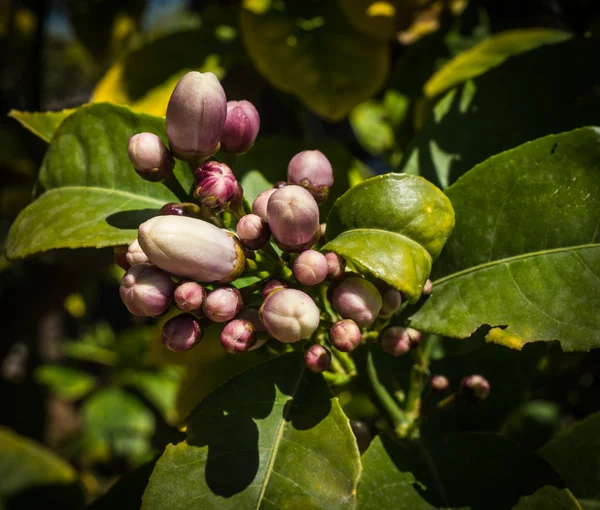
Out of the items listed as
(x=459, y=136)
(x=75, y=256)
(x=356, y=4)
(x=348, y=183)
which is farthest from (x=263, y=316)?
(x=75, y=256)

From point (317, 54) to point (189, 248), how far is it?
3.39 ft

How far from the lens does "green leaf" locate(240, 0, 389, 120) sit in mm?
1567

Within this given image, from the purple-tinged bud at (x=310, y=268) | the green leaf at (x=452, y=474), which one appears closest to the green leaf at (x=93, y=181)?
the purple-tinged bud at (x=310, y=268)

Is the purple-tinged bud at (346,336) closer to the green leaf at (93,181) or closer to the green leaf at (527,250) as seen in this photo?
the green leaf at (527,250)

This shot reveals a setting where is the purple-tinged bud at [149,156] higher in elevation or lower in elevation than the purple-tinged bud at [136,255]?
higher

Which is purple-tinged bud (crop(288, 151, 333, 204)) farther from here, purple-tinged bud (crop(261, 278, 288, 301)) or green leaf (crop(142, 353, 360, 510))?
Result: green leaf (crop(142, 353, 360, 510))

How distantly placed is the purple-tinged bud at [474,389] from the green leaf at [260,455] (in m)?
0.33

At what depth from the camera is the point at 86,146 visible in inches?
43.3

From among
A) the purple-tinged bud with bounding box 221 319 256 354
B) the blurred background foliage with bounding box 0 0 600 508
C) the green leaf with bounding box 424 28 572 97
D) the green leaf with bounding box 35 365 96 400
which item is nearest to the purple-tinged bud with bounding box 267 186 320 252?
the purple-tinged bud with bounding box 221 319 256 354

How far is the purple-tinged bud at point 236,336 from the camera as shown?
0.84 meters

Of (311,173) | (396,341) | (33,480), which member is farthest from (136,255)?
(33,480)

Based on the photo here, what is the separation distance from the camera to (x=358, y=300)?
857mm

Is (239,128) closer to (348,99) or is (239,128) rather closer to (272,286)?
(272,286)

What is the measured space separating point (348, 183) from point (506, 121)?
0.49 meters
